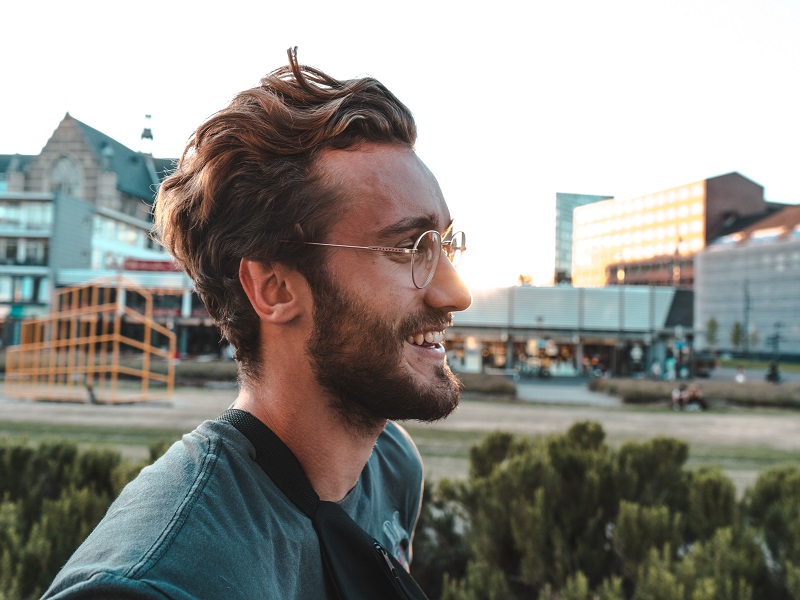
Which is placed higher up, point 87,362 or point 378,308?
point 378,308

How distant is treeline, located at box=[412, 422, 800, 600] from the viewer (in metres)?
3.09

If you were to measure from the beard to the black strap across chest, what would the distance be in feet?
0.70

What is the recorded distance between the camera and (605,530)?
409 centimetres

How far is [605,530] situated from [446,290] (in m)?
3.06

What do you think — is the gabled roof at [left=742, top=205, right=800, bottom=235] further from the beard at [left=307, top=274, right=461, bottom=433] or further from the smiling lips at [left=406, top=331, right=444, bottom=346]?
the beard at [left=307, top=274, right=461, bottom=433]

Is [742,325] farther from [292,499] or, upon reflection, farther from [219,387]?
[292,499]

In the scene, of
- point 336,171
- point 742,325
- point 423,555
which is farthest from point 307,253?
point 742,325

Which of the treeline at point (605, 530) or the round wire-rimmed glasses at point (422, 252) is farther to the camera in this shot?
the treeline at point (605, 530)

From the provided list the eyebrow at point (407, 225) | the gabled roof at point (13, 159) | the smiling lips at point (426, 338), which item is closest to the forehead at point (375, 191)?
the eyebrow at point (407, 225)

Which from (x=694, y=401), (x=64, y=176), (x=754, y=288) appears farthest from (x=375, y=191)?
(x=754, y=288)

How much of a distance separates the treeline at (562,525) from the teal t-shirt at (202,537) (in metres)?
1.91

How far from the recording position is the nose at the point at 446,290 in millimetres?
1618

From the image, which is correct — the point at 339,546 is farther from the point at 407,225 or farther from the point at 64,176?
the point at 64,176

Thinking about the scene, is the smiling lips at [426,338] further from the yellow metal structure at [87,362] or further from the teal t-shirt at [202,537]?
the yellow metal structure at [87,362]
